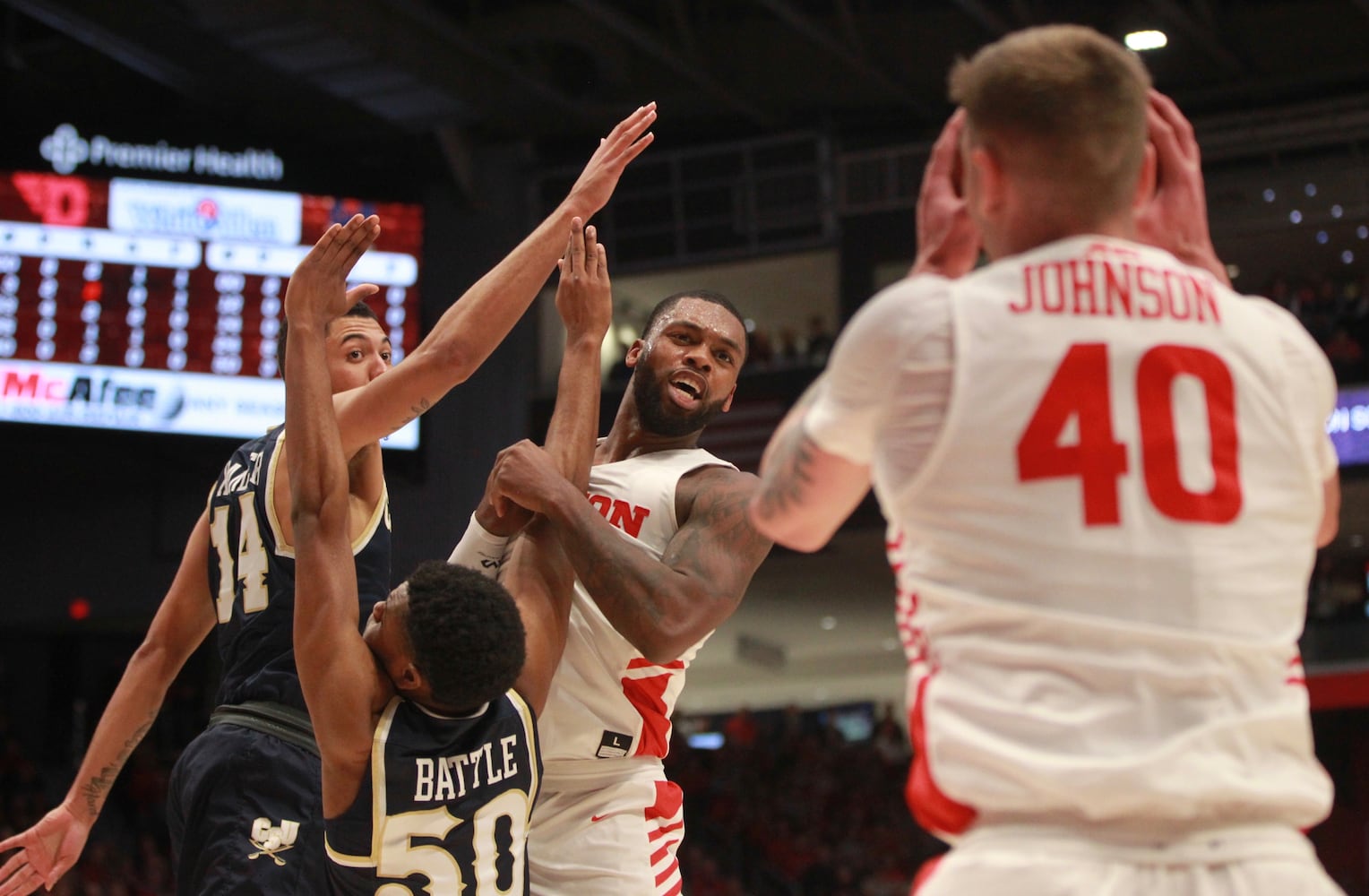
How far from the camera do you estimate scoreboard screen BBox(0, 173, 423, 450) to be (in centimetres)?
1290

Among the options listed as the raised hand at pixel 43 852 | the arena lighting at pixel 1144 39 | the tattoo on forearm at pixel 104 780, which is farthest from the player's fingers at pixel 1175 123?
the arena lighting at pixel 1144 39

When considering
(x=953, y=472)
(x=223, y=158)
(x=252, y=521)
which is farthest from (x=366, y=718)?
(x=223, y=158)

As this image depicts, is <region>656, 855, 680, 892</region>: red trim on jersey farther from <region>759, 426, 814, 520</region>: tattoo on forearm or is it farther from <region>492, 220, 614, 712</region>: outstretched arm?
<region>759, 426, 814, 520</region>: tattoo on forearm

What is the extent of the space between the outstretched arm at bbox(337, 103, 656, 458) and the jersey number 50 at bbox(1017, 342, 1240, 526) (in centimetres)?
169

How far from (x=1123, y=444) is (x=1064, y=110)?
1.36 ft

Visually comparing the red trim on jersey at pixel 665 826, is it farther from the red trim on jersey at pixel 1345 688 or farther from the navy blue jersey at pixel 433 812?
the red trim on jersey at pixel 1345 688

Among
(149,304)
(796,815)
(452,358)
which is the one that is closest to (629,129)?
(452,358)

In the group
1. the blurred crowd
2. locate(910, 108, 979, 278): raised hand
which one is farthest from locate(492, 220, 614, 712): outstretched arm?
the blurred crowd

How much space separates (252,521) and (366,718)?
0.98 m

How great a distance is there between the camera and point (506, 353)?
1661 centimetres

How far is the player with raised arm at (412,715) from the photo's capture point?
2.93m

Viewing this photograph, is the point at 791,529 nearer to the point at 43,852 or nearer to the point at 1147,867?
the point at 1147,867

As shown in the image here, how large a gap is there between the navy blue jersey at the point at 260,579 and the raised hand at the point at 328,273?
0.57m

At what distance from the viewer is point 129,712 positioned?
401 cm
